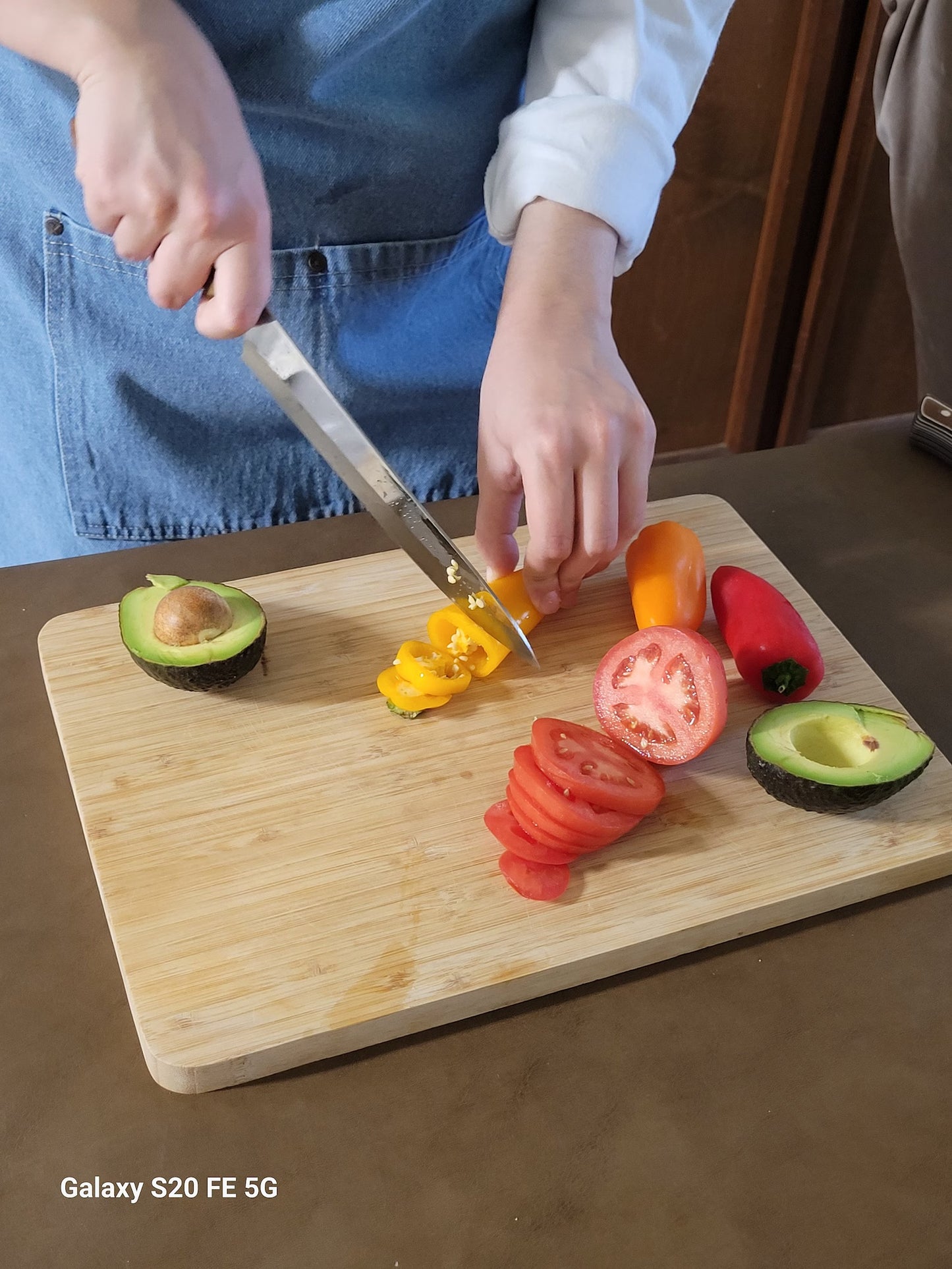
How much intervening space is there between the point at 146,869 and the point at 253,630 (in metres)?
0.27

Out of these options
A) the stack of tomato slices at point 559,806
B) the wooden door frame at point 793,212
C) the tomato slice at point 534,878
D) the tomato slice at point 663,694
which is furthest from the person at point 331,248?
the wooden door frame at point 793,212

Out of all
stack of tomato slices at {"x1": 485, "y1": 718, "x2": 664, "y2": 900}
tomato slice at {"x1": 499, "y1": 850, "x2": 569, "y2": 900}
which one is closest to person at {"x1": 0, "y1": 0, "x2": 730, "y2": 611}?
stack of tomato slices at {"x1": 485, "y1": 718, "x2": 664, "y2": 900}

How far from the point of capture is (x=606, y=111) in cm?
122

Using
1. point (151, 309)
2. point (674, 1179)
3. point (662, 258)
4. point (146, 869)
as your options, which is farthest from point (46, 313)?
point (662, 258)

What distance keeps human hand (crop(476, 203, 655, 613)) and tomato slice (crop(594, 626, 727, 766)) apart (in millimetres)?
112

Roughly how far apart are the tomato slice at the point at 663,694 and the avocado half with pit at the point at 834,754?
0.05 meters

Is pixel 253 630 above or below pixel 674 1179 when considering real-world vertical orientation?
above

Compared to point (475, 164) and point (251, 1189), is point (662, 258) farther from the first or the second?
point (251, 1189)

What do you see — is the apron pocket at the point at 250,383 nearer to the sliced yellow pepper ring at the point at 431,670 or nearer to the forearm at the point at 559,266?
the forearm at the point at 559,266

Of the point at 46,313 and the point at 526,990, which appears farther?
the point at 46,313

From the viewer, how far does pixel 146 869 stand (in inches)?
39.7

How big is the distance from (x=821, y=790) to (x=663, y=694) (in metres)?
0.18

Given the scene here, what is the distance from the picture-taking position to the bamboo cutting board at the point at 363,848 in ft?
3.01

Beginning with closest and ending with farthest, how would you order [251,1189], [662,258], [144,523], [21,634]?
[251,1189], [21,634], [144,523], [662,258]
